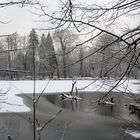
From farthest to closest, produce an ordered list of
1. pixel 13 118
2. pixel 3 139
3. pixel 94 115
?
pixel 94 115 → pixel 13 118 → pixel 3 139

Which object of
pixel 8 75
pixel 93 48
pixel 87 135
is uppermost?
pixel 93 48

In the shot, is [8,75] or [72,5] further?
[8,75]

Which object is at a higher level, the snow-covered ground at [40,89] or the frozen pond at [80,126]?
the snow-covered ground at [40,89]

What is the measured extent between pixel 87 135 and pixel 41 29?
1019 cm

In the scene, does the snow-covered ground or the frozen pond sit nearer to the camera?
the snow-covered ground

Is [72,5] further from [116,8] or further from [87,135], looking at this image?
[87,135]

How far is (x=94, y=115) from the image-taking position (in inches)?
620

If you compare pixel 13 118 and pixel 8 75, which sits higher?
pixel 8 75

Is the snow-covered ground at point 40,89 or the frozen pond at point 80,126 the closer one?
the snow-covered ground at point 40,89

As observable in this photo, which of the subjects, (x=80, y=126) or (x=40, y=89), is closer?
(x=80, y=126)

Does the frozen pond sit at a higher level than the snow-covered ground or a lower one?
lower

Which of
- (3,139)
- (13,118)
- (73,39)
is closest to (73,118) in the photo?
(13,118)

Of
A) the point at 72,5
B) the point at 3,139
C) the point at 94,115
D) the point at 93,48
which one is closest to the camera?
the point at 72,5

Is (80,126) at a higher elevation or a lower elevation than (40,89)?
lower
